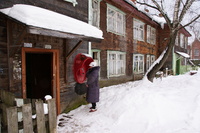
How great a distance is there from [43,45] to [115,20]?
692 cm

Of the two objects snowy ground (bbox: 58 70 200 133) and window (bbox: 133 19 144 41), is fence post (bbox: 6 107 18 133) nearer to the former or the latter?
snowy ground (bbox: 58 70 200 133)

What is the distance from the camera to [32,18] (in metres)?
3.20

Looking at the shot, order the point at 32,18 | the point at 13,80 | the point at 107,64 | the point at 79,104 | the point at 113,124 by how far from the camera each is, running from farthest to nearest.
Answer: the point at 107,64, the point at 79,104, the point at 113,124, the point at 13,80, the point at 32,18

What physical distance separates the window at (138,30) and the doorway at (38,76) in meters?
8.94

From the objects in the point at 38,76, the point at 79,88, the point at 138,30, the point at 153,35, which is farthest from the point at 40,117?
the point at 153,35

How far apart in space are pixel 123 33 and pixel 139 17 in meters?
3.28

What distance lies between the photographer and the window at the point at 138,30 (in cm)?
1325

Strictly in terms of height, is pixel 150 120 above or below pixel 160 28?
below

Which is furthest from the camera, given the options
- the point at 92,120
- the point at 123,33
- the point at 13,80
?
the point at 123,33

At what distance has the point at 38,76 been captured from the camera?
6.18 meters

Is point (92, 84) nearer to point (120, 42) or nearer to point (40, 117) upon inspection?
point (40, 117)

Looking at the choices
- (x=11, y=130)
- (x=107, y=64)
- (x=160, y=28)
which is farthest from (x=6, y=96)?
(x=160, y=28)

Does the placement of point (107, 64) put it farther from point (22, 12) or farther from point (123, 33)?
point (22, 12)

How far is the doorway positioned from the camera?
18.9ft
